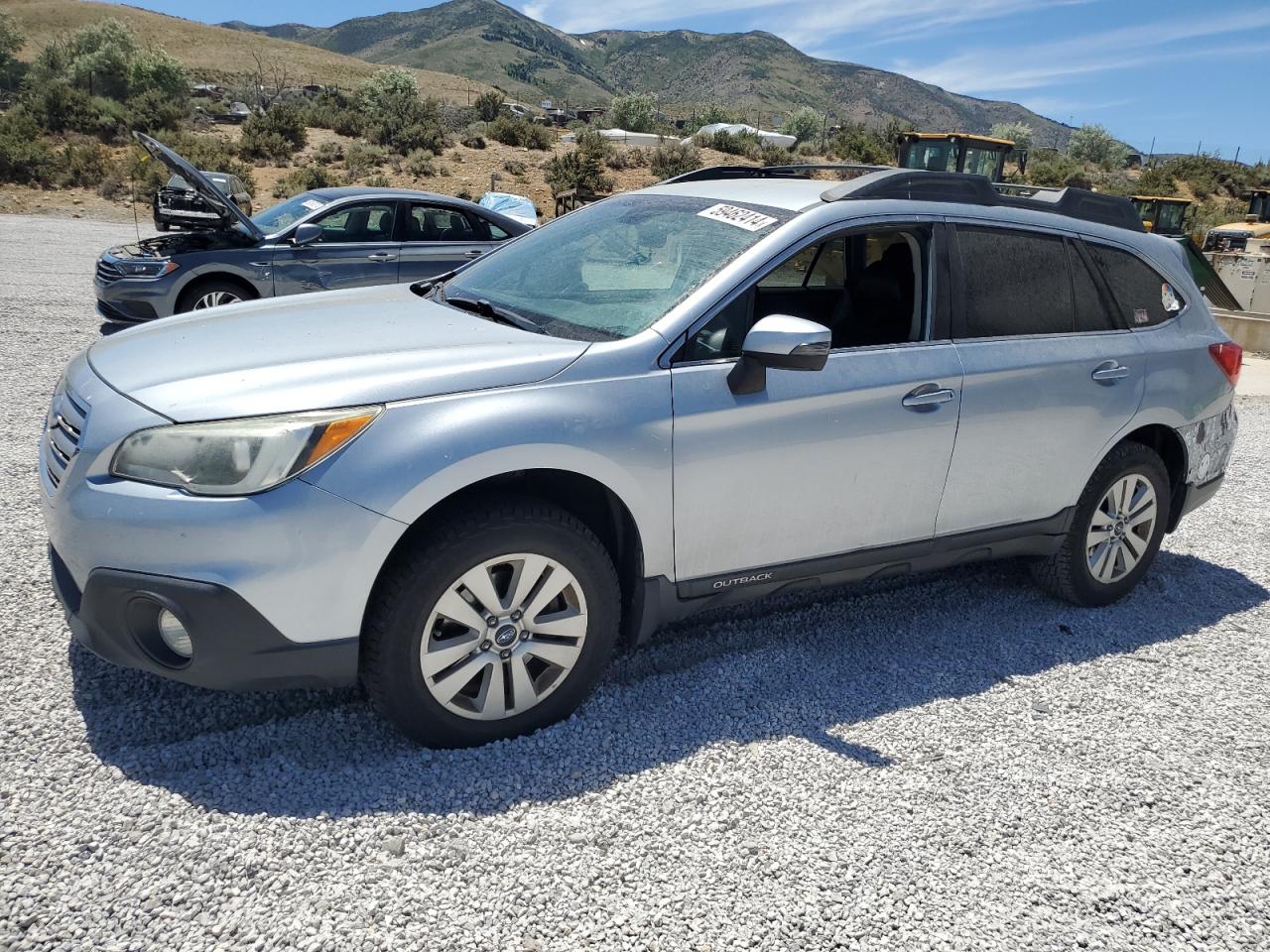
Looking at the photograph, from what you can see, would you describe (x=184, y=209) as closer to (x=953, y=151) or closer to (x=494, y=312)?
(x=494, y=312)

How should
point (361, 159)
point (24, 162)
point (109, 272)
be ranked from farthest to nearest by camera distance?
1. point (361, 159)
2. point (24, 162)
3. point (109, 272)

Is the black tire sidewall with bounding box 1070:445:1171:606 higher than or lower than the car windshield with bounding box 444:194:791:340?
lower

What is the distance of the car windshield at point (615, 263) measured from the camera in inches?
131

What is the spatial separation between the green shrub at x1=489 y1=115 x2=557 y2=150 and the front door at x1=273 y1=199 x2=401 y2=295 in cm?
3021

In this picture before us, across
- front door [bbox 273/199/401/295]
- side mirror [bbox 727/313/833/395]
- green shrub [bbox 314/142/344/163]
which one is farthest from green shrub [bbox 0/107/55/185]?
side mirror [bbox 727/313/833/395]

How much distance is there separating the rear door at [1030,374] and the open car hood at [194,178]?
5048mm

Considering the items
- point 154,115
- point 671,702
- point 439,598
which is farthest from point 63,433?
point 154,115

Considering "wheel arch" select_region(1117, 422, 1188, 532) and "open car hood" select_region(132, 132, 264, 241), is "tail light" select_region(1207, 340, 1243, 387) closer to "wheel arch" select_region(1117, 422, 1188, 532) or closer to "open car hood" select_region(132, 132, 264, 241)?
"wheel arch" select_region(1117, 422, 1188, 532)

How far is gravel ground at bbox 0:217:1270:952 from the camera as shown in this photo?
237 centimetres

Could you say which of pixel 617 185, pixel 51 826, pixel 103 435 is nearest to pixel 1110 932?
pixel 51 826

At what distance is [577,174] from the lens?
31359 millimetres

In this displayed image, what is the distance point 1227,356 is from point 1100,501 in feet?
3.42

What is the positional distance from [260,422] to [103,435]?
0.48 metres

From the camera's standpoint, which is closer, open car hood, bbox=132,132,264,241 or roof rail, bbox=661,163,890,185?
roof rail, bbox=661,163,890,185
